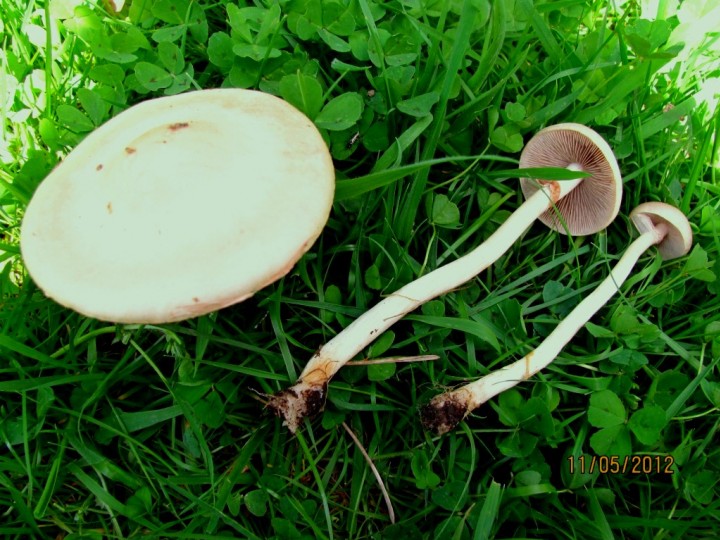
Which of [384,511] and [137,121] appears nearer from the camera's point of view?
[137,121]

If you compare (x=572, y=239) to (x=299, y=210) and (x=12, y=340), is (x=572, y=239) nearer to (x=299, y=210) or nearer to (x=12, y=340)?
(x=299, y=210)

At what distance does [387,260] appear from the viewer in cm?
230

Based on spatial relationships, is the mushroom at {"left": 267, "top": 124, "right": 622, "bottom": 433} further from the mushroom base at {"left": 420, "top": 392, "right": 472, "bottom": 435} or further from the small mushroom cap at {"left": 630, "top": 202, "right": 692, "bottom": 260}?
the mushroom base at {"left": 420, "top": 392, "right": 472, "bottom": 435}

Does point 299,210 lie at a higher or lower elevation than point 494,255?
higher

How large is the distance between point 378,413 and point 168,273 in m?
1.09

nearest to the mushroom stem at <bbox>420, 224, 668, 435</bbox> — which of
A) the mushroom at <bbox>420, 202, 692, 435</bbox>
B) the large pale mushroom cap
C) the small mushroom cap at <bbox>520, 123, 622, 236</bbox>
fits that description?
the mushroom at <bbox>420, 202, 692, 435</bbox>

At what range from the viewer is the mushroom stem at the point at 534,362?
210cm

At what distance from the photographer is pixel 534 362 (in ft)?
7.27

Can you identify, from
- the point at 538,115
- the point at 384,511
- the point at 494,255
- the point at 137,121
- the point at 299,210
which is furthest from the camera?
the point at 538,115

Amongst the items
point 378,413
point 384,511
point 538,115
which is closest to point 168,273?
point 378,413

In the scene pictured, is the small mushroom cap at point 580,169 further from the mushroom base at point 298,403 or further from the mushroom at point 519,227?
the mushroom base at point 298,403

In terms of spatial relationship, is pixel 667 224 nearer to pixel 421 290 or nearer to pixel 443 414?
pixel 421 290

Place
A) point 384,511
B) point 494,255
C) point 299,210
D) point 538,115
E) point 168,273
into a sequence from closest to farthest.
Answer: point 168,273, point 299,210, point 384,511, point 494,255, point 538,115

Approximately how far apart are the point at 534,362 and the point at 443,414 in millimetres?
455
